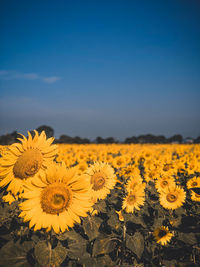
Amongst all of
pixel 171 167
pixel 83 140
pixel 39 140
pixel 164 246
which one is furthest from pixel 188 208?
pixel 83 140

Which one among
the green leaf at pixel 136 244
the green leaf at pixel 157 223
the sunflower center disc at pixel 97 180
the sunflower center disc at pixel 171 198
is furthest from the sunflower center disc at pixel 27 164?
the sunflower center disc at pixel 171 198

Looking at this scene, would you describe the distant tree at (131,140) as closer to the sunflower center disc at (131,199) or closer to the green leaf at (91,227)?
the sunflower center disc at (131,199)

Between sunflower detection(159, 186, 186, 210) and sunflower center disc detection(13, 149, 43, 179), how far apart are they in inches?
125

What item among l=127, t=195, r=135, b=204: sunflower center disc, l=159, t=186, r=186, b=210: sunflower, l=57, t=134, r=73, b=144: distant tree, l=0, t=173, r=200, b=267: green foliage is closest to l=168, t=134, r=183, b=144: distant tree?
l=57, t=134, r=73, b=144: distant tree

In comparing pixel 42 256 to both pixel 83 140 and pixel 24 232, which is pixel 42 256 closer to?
pixel 24 232

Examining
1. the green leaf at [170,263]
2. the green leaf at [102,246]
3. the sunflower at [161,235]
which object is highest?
the green leaf at [102,246]

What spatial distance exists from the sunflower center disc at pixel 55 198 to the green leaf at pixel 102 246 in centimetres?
110

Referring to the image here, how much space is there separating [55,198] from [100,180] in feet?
5.18

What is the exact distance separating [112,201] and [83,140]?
40.0 meters

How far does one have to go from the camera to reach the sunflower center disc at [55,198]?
4.83 ft

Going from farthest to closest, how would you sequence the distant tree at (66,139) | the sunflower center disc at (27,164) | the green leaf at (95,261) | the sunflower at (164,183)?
the distant tree at (66,139) < the sunflower at (164,183) < the green leaf at (95,261) < the sunflower center disc at (27,164)

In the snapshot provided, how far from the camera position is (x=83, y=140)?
43469 millimetres

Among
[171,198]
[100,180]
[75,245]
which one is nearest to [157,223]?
[171,198]

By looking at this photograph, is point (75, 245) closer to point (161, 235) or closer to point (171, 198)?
point (161, 235)
